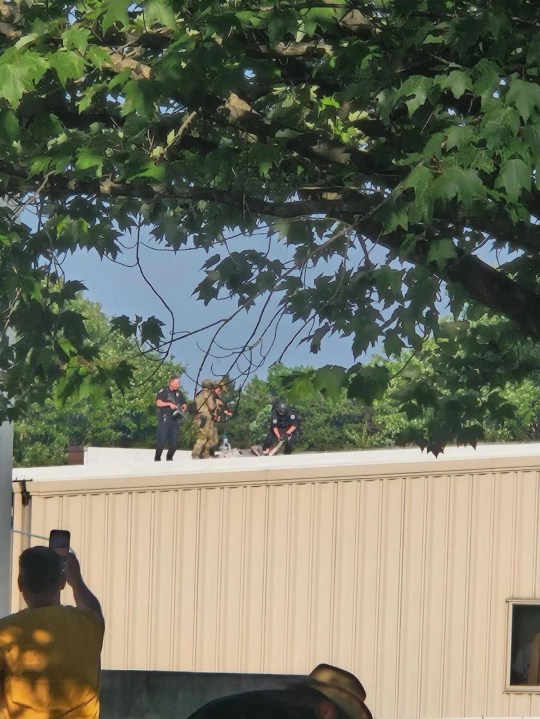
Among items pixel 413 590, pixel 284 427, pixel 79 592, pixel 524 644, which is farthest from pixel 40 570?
pixel 284 427

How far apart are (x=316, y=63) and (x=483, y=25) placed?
46.4 inches

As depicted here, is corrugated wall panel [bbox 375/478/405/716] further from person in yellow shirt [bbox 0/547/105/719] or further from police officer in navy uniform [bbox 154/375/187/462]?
police officer in navy uniform [bbox 154/375/187/462]

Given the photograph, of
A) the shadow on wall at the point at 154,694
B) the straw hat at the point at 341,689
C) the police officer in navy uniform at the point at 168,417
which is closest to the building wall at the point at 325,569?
the shadow on wall at the point at 154,694

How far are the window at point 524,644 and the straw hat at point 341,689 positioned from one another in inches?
305

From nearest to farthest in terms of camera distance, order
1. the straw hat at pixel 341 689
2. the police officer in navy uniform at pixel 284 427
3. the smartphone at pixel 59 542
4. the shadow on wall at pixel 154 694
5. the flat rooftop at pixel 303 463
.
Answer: the straw hat at pixel 341 689
the smartphone at pixel 59 542
the shadow on wall at pixel 154 694
the flat rooftop at pixel 303 463
the police officer in navy uniform at pixel 284 427

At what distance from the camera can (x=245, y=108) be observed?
19.3 ft

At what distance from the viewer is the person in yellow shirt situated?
388 centimetres

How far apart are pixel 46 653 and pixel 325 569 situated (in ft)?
24.4

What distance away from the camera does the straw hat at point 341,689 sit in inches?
130

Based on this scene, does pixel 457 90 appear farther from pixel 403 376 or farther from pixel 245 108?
pixel 403 376

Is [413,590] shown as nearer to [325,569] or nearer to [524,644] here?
[325,569]

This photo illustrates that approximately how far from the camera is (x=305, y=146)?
595 cm

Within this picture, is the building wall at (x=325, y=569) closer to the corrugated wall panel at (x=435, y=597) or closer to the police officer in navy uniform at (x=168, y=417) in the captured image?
the corrugated wall panel at (x=435, y=597)

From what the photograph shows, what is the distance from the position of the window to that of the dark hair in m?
7.59
